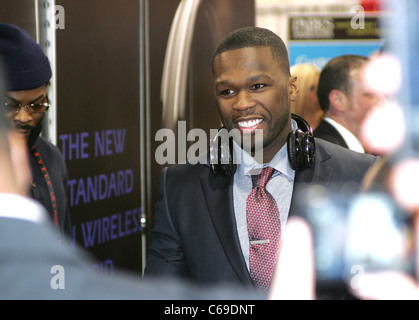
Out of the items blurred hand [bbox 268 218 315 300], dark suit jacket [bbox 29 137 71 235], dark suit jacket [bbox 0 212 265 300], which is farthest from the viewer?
dark suit jacket [bbox 29 137 71 235]

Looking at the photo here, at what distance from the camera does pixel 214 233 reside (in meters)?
1.90

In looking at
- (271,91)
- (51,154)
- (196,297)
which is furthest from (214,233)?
(196,297)

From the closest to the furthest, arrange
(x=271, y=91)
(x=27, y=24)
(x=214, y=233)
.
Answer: (x=214, y=233)
(x=271, y=91)
(x=27, y=24)

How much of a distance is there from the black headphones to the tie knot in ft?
0.22

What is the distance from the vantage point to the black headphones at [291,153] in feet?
6.24

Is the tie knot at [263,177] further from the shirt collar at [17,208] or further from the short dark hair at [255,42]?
the shirt collar at [17,208]

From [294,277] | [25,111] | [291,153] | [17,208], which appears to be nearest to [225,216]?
[291,153]

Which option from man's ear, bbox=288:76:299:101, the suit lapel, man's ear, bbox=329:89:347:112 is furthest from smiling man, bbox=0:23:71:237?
man's ear, bbox=329:89:347:112

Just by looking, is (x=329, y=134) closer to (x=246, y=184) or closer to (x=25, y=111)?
(x=246, y=184)

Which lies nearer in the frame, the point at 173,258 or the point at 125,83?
the point at 173,258

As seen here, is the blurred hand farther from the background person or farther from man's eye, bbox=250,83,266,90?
the background person

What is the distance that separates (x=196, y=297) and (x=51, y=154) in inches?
77.1

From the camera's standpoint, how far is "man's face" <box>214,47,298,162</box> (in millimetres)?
1984

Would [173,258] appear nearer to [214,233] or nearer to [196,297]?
[214,233]
